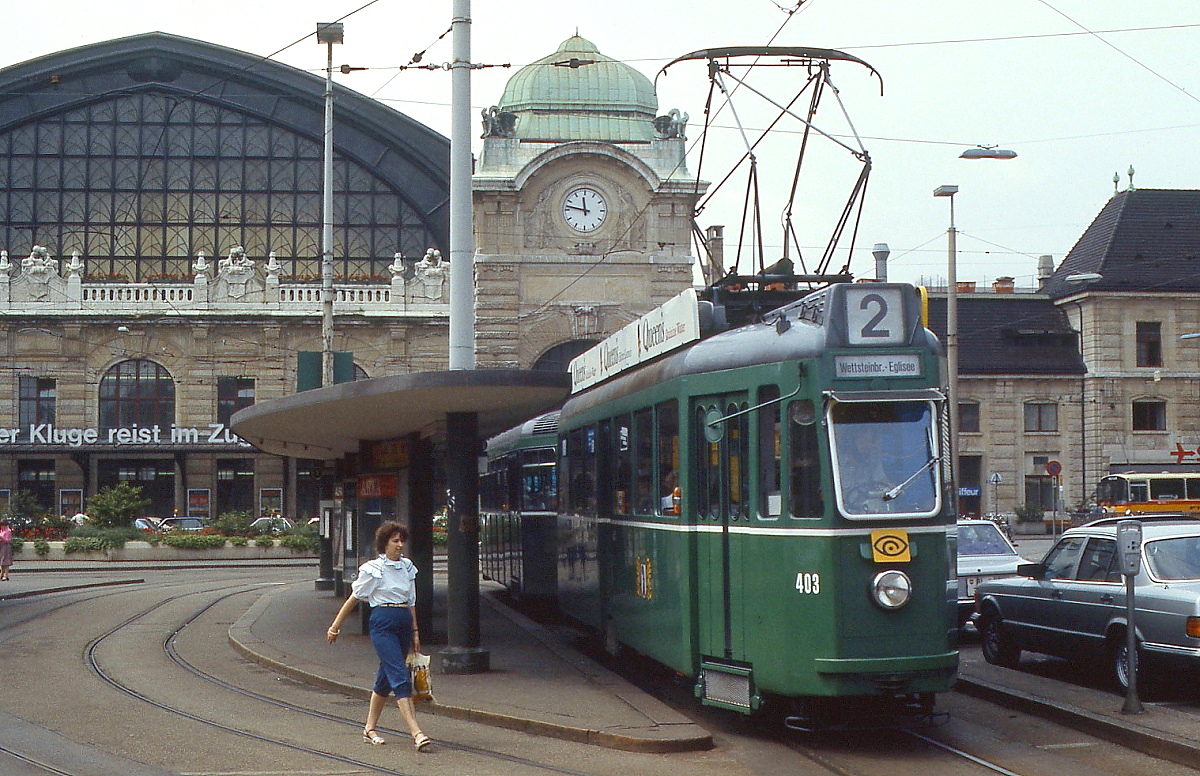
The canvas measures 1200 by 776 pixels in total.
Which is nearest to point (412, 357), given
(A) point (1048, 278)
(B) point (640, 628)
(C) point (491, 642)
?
(A) point (1048, 278)

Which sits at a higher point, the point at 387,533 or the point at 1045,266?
the point at 1045,266

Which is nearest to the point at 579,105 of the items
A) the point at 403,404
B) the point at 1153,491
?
the point at 1153,491

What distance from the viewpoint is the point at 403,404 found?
49.3 ft

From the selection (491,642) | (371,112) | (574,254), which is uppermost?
(371,112)

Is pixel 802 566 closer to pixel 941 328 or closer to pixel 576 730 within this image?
pixel 576 730

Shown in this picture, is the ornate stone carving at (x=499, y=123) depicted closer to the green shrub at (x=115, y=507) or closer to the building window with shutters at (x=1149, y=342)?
the green shrub at (x=115, y=507)

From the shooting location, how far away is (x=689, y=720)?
1204 centimetres

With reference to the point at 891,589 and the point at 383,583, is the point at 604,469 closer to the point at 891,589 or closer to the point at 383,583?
the point at 383,583

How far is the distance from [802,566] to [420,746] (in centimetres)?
316

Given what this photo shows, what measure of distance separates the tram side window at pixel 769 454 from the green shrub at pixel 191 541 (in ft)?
120

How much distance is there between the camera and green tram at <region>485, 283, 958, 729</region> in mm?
10641

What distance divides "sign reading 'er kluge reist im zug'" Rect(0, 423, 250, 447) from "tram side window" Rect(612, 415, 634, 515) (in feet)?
158

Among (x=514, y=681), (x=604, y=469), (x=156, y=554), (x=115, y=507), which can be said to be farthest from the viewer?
(x=115, y=507)

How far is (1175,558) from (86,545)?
122 feet
